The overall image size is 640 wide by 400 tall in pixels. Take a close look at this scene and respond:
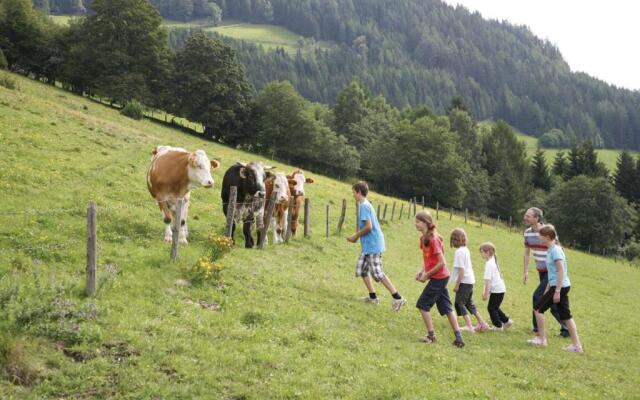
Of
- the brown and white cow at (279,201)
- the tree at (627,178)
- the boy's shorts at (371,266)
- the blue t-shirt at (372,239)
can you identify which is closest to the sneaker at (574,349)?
the boy's shorts at (371,266)

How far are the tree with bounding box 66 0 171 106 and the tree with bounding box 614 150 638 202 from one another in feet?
255

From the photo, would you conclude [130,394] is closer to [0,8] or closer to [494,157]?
[0,8]

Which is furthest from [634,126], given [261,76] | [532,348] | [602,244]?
[532,348]

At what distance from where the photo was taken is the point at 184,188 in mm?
15344

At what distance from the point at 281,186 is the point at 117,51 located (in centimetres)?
4736

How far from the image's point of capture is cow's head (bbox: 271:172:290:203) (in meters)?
18.2

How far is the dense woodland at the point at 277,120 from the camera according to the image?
194 feet

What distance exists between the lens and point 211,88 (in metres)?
64.0

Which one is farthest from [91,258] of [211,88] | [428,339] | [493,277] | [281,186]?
[211,88]

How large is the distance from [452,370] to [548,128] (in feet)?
625

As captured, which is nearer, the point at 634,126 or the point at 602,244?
the point at 602,244

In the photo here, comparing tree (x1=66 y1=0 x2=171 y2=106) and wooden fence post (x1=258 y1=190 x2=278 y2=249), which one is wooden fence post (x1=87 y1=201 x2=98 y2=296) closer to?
wooden fence post (x1=258 y1=190 x2=278 y2=249)

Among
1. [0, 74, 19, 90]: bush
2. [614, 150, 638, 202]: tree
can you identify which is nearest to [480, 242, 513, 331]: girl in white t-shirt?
[0, 74, 19, 90]: bush

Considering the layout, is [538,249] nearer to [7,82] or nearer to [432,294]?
[432,294]
